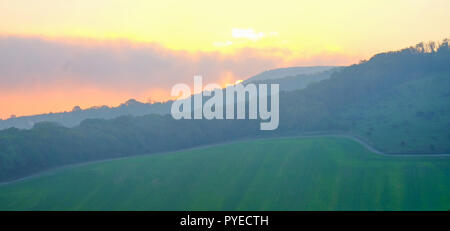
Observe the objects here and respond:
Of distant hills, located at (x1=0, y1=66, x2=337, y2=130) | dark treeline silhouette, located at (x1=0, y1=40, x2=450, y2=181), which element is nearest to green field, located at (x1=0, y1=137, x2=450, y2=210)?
dark treeline silhouette, located at (x1=0, y1=40, x2=450, y2=181)

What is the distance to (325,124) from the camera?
10388 centimetres

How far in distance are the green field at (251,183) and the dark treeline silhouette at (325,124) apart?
23.0ft

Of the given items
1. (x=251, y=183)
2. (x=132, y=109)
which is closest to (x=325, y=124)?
(x=251, y=183)

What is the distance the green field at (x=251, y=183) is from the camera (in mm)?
58500

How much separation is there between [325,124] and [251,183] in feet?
133

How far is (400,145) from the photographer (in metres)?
80.3

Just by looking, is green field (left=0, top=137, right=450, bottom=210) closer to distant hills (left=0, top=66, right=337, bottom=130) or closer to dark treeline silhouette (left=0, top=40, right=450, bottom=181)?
dark treeline silhouette (left=0, top=40, right=450, bottom=181)

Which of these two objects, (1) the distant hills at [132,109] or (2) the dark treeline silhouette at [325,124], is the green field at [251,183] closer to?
(2) the dark treeline silhouette at [325,124]

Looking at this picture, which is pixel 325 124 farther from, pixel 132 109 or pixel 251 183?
pixel 132 109

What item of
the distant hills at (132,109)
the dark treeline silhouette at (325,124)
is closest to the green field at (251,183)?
the dark treeline silhouette at (325,124)

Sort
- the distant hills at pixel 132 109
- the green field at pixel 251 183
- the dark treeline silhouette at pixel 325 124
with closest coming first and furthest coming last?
the green field at pixel 251 183 < the dark treeline silhouette at pixel 325 124 < the distant hills at pixel 132 109

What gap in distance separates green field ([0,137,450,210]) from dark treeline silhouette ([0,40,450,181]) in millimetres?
7007
